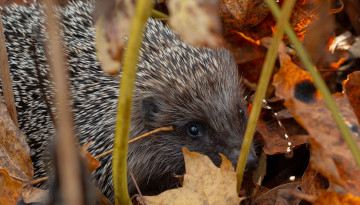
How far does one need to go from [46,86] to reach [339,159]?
6.93 feet

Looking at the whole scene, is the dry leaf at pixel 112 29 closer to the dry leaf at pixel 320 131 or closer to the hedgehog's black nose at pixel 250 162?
the dry leaf at pixel 320 131

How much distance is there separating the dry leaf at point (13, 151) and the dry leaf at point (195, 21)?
1856 millimetres

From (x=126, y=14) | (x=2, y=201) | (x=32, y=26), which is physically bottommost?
(x=2, y=201)

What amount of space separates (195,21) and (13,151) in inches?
76.7

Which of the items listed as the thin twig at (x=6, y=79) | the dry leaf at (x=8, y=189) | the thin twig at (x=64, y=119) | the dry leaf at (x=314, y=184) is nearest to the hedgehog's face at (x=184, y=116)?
the dry leaf at (x=314, y=184)

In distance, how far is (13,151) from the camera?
288cm

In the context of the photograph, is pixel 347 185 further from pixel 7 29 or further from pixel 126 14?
pixel 7 29

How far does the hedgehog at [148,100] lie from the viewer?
3361 mm

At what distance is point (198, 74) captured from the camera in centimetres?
336

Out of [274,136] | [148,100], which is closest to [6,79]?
[148,100]

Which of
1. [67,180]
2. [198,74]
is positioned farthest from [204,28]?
[198,74]

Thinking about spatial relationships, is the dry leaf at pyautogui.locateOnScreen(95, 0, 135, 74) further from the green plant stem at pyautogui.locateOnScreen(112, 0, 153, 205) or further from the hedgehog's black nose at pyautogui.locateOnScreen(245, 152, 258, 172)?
the hedgehog's black nose at pyautogui.locateOnScreen(245, 152, 258, 172)

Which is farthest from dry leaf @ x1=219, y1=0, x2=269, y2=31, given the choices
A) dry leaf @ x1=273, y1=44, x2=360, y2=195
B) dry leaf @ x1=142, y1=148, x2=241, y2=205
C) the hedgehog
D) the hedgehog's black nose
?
dry leaf @ x1=273, y1=44, x2=360, y2=195

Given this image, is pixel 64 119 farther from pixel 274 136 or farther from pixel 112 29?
pixel 274 136
